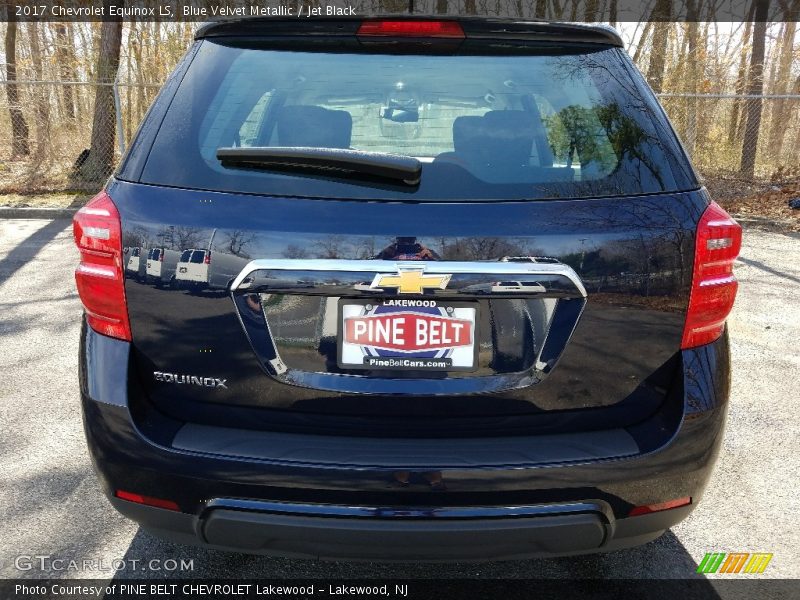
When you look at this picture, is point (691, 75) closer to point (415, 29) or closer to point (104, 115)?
point (104, 115)

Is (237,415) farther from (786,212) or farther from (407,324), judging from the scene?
(786,212)

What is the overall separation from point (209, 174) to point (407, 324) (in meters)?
0.66

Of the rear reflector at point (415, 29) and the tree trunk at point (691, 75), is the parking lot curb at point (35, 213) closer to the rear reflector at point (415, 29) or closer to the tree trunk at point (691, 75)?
the rear reflector at point (415, 29)

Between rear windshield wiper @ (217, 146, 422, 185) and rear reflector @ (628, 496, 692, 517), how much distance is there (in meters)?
1.03

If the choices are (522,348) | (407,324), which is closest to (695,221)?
(522,348)

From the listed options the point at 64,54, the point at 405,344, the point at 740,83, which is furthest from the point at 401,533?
the point at 64,54

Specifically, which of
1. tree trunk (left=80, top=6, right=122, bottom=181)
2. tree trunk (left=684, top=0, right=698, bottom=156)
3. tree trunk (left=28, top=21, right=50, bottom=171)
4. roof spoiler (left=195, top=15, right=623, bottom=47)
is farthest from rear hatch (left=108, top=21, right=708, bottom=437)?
tree trunk (left=28, top=21, right=50, bottom=171)

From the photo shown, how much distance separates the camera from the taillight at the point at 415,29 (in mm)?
1992

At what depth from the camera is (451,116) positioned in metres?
2.08

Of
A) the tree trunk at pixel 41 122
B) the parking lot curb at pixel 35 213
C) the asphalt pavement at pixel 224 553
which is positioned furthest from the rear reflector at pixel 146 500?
the tree trunk at pixel 41 122

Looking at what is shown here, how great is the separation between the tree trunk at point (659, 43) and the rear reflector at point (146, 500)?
12878 mm

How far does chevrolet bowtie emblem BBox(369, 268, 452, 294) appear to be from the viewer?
1.61 m

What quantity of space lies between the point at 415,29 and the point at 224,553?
194 cm

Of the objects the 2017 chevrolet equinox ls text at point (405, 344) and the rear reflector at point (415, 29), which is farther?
the rear reflector at point (415, 29)
